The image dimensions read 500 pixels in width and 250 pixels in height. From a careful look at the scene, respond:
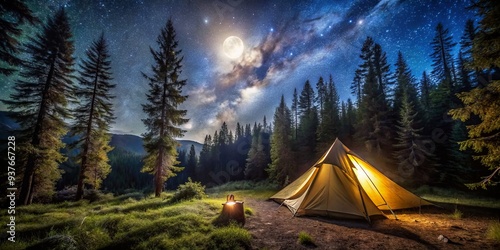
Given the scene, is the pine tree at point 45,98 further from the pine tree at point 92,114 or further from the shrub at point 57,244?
the shrub at point 57,244

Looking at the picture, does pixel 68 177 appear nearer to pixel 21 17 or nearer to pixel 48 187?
pixel 48 187

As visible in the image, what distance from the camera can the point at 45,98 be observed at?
13.3 metres

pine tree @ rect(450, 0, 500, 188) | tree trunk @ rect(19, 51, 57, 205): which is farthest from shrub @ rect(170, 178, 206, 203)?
pine tree @ rect(450, 0, 500, 188)

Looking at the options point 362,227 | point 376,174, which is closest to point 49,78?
point 362,227

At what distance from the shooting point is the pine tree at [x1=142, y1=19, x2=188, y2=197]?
596 inches

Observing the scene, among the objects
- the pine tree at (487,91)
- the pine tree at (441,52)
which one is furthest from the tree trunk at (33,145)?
the pine tree at (441,52)

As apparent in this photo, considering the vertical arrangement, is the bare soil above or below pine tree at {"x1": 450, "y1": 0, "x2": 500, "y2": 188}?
below

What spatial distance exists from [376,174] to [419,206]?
7.43ft

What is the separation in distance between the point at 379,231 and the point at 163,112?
15632 millimetres

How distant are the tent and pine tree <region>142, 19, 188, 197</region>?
35.4ft

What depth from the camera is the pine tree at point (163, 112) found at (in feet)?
49.6

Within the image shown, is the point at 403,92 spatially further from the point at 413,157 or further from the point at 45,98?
the point at 45,98

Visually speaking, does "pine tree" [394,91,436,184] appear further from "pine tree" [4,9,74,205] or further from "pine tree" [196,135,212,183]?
"pine tree" [196,135,212,183]

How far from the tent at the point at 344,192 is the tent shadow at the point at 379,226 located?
24 centimetres
